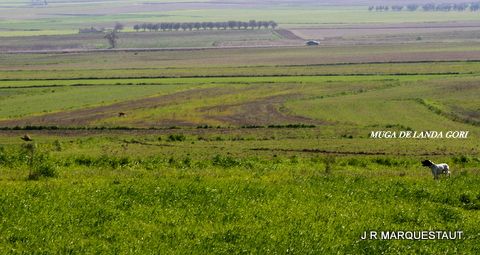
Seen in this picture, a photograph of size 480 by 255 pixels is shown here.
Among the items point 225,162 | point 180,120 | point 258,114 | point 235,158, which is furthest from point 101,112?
point 225,162

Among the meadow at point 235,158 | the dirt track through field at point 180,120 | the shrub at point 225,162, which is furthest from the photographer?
the dirt track through field at point 180,120

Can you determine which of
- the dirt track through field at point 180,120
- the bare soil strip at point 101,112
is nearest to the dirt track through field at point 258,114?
the dirt track through field at point 180,120

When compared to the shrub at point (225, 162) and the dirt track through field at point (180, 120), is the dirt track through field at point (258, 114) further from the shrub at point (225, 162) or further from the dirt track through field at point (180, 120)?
the shrub at point (225, 162)

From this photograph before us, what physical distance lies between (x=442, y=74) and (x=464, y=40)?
6790 centimetres

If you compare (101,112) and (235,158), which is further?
(101,112)

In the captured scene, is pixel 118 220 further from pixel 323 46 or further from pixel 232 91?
pixel 323 46

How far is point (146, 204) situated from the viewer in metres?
21.3

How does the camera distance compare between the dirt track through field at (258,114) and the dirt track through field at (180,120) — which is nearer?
the dirt track through field at (258,114)

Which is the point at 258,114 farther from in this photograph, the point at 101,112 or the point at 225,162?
the point at 225,162

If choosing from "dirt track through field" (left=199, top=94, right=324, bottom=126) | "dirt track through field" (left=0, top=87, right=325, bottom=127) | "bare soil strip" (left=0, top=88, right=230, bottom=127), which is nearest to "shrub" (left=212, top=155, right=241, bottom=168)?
"dirt track through field" (left=199, top=94, right=324, bottom=126)

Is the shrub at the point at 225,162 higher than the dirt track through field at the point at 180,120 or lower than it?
higher

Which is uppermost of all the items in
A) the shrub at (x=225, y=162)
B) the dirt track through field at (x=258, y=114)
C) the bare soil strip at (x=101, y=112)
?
the shrub at (x=225, y=162)

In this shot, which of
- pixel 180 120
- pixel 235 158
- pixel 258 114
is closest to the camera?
pixel 235 158

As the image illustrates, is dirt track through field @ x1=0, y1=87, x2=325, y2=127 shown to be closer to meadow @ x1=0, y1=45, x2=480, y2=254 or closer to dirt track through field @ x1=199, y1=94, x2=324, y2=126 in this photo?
dirt track through field @ x1=199, y1=94, x2=324, y2=126
